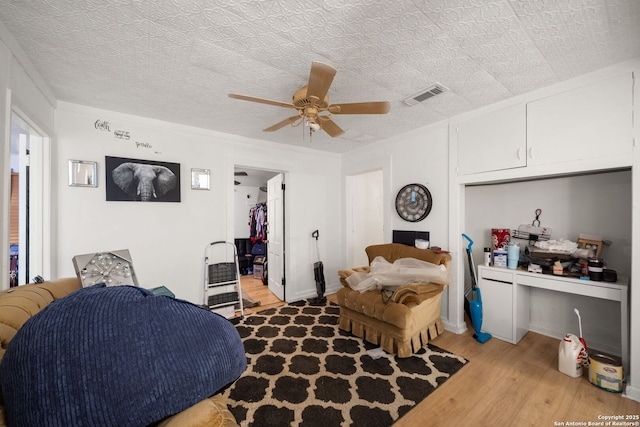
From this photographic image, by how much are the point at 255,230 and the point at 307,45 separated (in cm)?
482

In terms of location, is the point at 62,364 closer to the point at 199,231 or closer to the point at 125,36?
the point at 125,36

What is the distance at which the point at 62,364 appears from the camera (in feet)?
1.80

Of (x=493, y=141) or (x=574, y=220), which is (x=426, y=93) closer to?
(x=493, y=141)

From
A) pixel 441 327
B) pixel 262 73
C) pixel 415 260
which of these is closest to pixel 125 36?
pixel 262 73

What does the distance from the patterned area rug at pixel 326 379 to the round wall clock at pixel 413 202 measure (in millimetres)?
1531

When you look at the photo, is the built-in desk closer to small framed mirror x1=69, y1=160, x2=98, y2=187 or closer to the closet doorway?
the closet doorway

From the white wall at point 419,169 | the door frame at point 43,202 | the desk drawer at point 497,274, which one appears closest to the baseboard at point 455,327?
the white wall at point 419,169

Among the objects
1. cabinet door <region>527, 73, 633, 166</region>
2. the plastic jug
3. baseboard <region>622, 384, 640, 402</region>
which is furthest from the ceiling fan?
baseboard <region>622, 384, 640, 402</region>

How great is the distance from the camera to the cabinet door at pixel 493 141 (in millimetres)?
2441

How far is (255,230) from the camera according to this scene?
19.6 feet

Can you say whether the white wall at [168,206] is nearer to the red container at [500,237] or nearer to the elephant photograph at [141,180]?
the elephant photograph at [141,180]

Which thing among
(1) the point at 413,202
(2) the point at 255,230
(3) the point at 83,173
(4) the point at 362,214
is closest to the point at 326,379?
(1) the point at 413,202

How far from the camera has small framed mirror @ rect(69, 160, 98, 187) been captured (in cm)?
249

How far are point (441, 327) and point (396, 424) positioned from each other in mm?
1513
